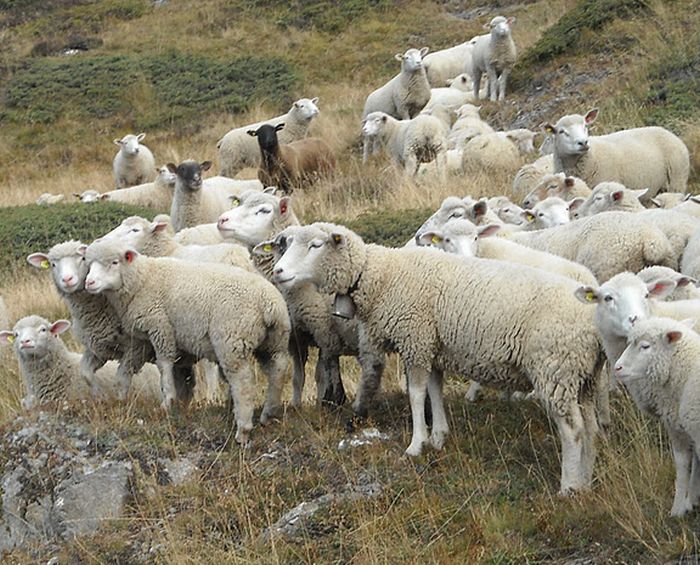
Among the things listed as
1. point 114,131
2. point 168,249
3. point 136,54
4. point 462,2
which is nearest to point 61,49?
point 136,54

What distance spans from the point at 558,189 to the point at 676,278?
481 cm

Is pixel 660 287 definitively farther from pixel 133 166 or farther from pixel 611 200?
pixel 133 166

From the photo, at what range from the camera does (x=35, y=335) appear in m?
9.26

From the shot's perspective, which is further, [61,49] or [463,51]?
[61,49]

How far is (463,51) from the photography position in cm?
2797

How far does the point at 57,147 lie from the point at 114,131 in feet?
5.80

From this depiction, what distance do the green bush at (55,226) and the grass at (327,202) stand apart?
0.04 m

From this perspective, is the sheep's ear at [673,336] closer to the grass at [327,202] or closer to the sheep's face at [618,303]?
the sheep's face at [618,303]

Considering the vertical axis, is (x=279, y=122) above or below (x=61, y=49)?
above

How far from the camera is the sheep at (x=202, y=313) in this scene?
7.54 m

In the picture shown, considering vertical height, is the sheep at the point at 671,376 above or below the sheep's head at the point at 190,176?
above

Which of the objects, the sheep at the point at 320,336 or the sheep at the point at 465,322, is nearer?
the sheep at the point at 465,322

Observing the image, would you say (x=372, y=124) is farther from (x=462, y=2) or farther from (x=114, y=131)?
(x=462, y=2)

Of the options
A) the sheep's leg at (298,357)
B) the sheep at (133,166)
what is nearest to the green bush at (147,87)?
the sheep at (133,166)
